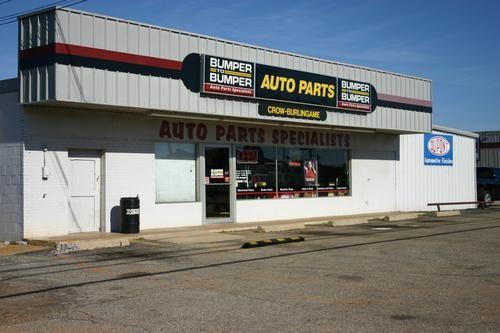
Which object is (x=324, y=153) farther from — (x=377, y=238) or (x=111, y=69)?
(x=111, y=69)

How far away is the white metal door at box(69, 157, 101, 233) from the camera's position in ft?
55.7

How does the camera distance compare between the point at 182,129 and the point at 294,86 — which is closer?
the point at 182,129

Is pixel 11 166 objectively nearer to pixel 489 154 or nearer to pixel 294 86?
pixel 294 86

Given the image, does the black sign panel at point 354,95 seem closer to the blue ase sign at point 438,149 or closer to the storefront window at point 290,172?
the storefront window at point 290,172

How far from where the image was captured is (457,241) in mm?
15977

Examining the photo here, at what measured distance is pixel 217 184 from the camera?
20391mm

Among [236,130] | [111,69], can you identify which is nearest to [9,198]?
[111,69]

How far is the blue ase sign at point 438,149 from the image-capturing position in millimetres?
29500

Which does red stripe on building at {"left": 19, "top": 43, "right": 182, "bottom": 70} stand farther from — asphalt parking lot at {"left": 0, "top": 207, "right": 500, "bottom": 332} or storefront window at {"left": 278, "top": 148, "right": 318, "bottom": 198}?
storefront window at {"left": 278, "top": 148, "right": 318, "bottom": 198}

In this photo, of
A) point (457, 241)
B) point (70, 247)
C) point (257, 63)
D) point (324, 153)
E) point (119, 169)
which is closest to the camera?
point (70, 247)

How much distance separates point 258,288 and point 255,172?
12023 mm

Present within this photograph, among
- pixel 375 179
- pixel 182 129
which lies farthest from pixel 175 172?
pixel 375 179

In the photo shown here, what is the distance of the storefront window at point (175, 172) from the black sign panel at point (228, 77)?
2167 mm

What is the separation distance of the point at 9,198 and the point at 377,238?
9671mm
